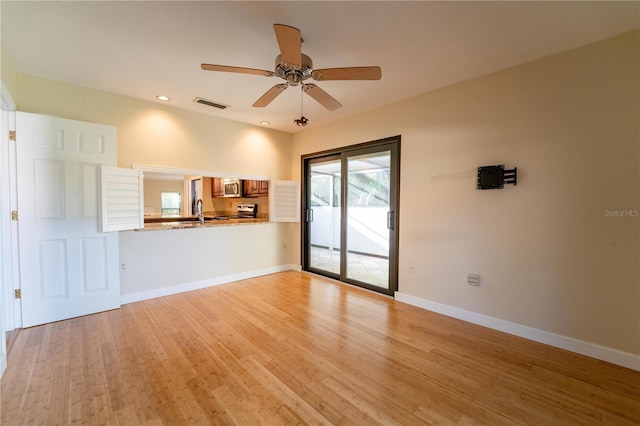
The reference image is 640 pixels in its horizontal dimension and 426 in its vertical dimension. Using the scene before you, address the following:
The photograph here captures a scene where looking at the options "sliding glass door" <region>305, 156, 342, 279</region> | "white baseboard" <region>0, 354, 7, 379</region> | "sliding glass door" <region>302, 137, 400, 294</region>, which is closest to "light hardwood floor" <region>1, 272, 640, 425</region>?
"white baseboard" <region>0, 354, 7, 379</region>

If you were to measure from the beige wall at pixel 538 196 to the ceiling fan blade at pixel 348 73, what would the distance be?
156 centimetres

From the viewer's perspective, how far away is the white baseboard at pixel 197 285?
3.56 meters

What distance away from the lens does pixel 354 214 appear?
4473 millimetres

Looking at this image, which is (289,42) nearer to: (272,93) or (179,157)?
(272,93)

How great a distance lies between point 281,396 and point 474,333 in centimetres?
210

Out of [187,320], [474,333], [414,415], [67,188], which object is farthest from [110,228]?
[474,333]

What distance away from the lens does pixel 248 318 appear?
3080 mm

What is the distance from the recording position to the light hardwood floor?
5.57 feet

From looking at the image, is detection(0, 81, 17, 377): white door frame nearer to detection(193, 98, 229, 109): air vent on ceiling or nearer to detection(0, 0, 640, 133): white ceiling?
detection(0, 0, 640, 133): white ceiling

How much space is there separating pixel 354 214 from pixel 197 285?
2733 millimetres

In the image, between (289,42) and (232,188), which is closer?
(289,42)

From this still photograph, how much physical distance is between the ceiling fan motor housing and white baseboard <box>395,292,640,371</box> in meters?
2.96

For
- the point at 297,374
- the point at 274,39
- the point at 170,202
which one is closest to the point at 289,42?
the point at 274,39

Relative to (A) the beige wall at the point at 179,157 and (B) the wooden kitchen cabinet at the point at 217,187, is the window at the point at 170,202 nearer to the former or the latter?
(B) the wooden kitchen cabinet at the point at 217,187
